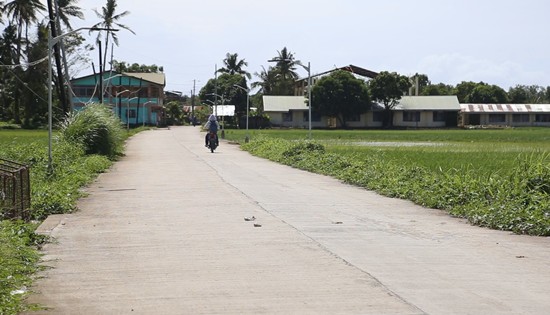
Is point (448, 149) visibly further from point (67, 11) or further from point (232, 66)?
point (232, 66)

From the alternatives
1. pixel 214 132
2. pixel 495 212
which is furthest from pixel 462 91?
pixel 495 212

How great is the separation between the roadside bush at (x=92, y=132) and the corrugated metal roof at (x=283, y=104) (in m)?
63.9

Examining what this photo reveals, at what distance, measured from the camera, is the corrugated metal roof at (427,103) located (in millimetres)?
96812

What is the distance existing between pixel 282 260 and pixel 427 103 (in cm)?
9072

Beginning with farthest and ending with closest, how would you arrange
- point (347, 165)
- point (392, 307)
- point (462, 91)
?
point (462, 91)
point (347, 165)
point (392, 307)

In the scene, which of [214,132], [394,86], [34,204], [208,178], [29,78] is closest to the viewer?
[34,204]

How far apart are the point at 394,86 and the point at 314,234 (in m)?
84.5

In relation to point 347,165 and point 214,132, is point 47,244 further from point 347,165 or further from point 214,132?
point 214,132

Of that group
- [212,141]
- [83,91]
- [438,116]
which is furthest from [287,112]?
[212,141]

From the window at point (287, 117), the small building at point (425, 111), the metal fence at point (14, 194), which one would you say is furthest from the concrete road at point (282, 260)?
the window at point (287, 117)

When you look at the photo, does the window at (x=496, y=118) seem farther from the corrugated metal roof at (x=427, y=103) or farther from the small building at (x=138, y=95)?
the small building at (x=138, y=95)

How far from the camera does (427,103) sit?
9781 centimetres

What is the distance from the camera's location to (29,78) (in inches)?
3206

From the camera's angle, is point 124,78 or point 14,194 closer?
point 14,194
